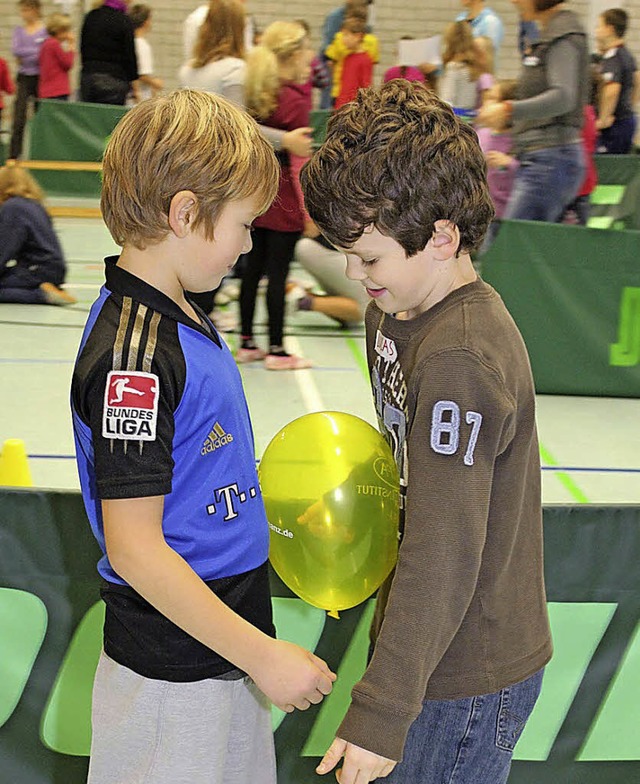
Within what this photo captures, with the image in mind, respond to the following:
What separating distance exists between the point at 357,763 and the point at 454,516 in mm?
344

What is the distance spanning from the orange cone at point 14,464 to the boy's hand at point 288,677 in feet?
5.38

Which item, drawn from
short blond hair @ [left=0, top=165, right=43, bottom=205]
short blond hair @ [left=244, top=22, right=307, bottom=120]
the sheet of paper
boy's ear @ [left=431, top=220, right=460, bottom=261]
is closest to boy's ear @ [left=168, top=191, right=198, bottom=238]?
boy's ear @ [left=431, top=220, right=460, bottom=261]

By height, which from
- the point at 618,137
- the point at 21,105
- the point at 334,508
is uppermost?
the point at 334,508

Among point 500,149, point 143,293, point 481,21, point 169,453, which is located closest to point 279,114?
point 500,149

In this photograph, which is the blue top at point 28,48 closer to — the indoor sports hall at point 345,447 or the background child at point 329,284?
the indoor sports hall at point 345,447

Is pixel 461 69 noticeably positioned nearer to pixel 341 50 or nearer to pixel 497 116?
pixel 497 116

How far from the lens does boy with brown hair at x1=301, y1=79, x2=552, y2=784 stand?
1.28m

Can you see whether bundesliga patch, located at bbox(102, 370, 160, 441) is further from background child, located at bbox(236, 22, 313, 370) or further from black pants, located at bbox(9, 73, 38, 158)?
black pants, located at bbox(9, 73, 38, 158)

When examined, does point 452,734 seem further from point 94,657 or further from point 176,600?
point 94,657

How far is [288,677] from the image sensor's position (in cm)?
140

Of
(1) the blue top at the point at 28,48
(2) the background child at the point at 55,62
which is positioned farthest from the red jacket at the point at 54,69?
(1) the blue top at the point at 28,48

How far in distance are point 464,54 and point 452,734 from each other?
19.9ft

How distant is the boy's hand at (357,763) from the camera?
1.29 m

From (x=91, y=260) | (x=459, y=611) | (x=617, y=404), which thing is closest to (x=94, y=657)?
(x=459, y=611)
